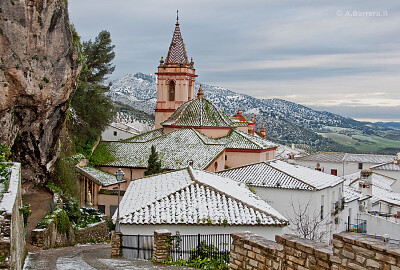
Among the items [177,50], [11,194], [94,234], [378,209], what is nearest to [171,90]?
[177,50]

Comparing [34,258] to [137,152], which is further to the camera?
[137,152]

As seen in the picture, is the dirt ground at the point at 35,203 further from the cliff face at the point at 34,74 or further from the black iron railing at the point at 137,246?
the black iron railing at the point at 137,246

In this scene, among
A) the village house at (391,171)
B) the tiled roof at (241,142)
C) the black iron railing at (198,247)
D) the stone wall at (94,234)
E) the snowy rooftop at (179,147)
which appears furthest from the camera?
the village house at (391,171)

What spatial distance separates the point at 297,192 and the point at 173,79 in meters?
24.7

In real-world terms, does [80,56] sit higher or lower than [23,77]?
higher

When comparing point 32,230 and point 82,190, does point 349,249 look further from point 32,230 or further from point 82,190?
point 82,190

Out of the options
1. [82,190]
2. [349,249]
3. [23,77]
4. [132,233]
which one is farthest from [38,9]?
[349,249]

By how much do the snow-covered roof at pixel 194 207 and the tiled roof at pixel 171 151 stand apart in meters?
11.9

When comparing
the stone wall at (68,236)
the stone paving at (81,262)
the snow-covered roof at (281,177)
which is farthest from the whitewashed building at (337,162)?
the stone paving at (81,262)

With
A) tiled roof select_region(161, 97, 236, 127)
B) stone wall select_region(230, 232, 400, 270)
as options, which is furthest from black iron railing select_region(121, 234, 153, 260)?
tiled roof select_region(161, 97, 236, 127)

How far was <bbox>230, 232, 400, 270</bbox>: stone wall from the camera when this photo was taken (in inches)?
224

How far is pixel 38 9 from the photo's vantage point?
17.2 m

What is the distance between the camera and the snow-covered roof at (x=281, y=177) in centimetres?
2041

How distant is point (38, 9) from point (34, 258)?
32.6ft
